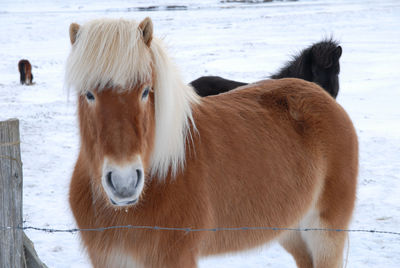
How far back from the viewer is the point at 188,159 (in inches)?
90.4

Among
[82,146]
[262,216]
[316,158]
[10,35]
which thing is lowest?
[10,35]

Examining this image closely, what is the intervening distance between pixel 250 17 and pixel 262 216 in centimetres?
3155

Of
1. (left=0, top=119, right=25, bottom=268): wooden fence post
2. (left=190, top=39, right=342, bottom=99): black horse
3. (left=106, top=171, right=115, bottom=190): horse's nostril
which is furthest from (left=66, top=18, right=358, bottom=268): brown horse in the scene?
(left=190, top=39, right=342, bottom=99): black horse

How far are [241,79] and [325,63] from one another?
5943mm

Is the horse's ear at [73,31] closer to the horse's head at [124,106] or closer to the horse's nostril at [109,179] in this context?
the horse's head at [124,106]

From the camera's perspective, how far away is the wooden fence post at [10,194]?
6.53 ft

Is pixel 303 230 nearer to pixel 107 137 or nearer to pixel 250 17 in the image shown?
pixel 107 137

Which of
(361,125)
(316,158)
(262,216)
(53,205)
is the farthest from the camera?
(361,125)

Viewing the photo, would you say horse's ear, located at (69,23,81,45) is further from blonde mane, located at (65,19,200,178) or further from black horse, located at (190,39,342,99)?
black horse, located at (190,39,342,99)

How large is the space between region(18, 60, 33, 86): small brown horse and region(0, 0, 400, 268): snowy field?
16.1 inches

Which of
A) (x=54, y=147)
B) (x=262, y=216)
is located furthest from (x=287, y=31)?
(x=262, y=216)

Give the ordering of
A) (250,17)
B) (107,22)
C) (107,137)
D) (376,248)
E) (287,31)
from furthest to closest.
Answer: (250,17) → (287,31) → (376,248) → (107,22) → (107,137)

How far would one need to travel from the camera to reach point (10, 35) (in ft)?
82.6

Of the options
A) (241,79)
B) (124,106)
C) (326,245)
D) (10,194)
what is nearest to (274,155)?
(326,245)
